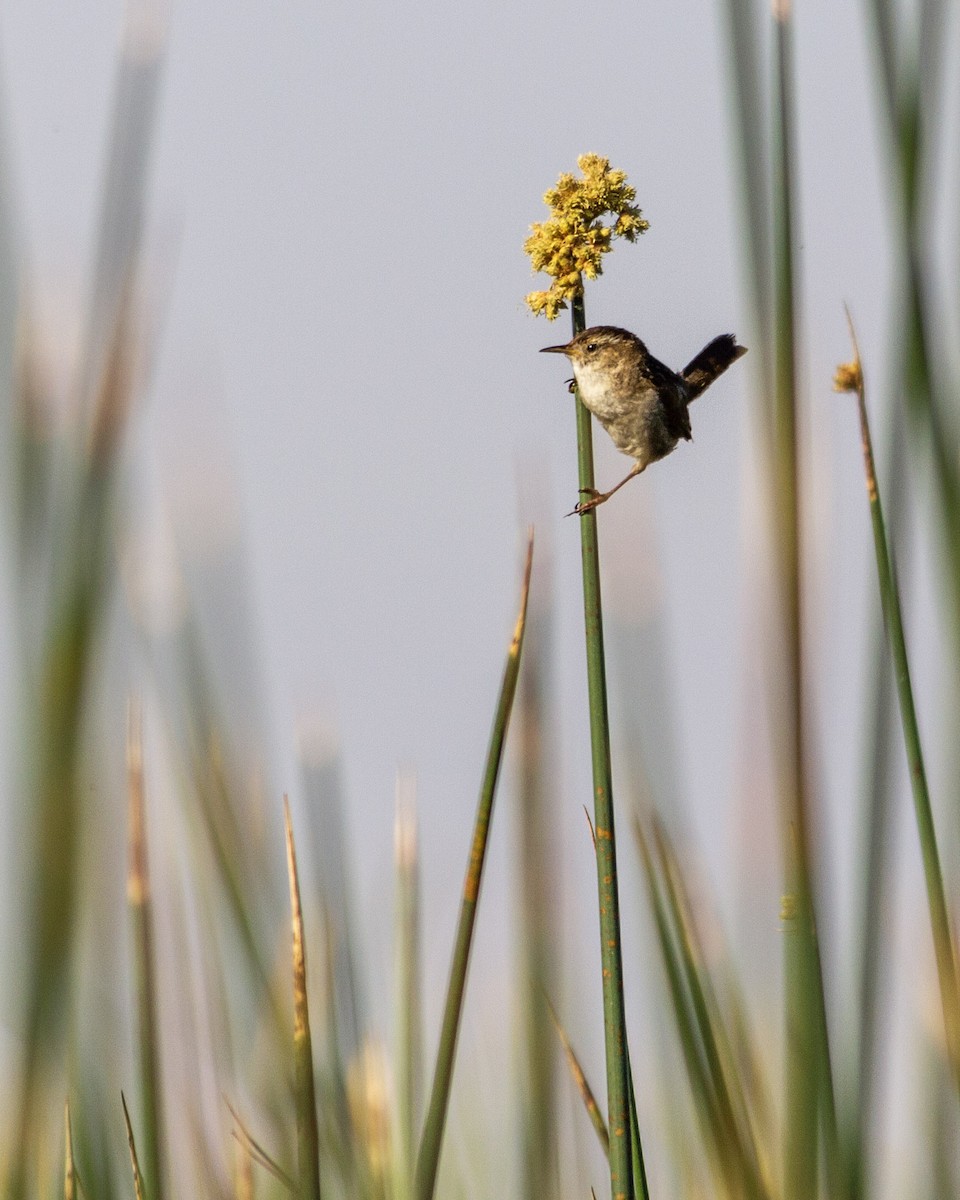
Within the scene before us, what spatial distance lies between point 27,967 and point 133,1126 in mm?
977

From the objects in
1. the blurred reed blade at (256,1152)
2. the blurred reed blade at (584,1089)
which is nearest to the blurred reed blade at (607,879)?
the blurred reed blade at (584,1089)

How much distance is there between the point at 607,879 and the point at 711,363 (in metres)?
2.30

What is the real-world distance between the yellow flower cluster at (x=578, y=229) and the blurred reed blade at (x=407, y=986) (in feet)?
2.73

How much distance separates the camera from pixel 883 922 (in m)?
1.07

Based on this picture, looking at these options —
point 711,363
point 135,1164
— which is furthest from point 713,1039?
point 711,363

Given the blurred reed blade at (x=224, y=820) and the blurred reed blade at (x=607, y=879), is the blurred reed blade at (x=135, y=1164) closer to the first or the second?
the blurred reed blade at (x=224, y=820)

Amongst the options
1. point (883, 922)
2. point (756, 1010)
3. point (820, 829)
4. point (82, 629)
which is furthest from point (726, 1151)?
point (82, 629)

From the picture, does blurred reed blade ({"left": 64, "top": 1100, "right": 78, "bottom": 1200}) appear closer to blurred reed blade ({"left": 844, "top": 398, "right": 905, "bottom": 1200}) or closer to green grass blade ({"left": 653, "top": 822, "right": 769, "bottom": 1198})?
green grass blade ({"left": 653, "top": 822, "right": 769, "bottom": 1198})

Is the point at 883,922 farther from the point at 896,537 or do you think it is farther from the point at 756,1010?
the point at 756,1010

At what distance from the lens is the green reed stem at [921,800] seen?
4.16 feet

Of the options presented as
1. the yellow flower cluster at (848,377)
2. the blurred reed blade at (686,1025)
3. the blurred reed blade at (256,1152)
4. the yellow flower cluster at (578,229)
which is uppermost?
the yellow flower cluster at (578,229)

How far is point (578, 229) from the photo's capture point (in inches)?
66.8

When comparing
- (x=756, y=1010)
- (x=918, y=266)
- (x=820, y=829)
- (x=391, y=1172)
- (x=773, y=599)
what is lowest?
(x=391, y=1172)

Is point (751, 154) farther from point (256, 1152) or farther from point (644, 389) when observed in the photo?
point (644, 389)
